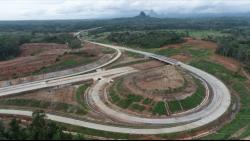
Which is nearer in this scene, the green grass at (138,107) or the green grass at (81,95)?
the green grass at (138,107)

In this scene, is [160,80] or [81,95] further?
[160,80]

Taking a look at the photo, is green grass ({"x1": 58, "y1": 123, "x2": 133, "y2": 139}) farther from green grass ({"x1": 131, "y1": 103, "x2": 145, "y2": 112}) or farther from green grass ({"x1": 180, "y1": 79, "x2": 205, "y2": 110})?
green grass ({"x1": 180, "y1": 79, "x2": 205, "y2": 110})

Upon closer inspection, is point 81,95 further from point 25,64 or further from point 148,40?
point 148,40

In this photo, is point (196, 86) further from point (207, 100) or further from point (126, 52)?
point (126, 52)

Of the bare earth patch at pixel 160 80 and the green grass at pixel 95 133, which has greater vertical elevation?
the bare earth patch at pixel 160 80

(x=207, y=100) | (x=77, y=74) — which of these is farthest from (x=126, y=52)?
(x=207, y=100)

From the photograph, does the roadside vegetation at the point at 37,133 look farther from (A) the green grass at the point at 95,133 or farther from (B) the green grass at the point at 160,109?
(B) the green grass at the point at 160,109

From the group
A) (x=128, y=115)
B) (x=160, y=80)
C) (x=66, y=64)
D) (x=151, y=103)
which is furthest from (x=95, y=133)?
(x=66, y=64)

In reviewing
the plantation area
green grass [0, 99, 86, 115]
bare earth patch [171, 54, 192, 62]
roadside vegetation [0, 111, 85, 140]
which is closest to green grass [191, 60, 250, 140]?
bare earth patch [171, 54, 192, 62]

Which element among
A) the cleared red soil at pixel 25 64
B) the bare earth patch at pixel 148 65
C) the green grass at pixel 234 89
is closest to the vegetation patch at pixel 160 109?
the green grass at pixel 234 89
